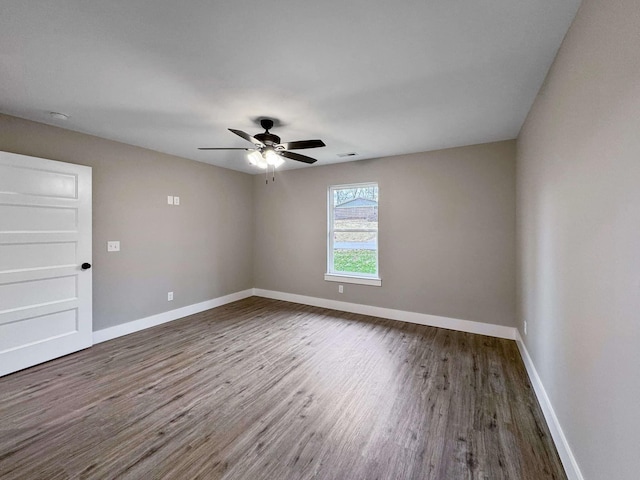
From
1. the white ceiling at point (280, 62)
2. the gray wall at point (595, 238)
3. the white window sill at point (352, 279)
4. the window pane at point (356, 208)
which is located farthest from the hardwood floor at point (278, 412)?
the white ceiling at point (280, 62)

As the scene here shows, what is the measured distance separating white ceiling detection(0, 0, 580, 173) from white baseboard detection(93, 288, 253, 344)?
2.46m

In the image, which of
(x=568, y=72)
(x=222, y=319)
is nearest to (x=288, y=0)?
(x=568, y=72)

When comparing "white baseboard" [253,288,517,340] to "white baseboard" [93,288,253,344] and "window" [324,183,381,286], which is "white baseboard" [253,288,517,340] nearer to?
"window" [324,183,381,286]

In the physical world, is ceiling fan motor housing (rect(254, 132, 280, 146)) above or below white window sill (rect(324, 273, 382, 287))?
above

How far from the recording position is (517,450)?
171 cm

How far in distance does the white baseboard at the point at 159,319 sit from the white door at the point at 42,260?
0.22 meters

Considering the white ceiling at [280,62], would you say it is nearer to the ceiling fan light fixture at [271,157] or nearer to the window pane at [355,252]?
the ceiling fan light fixture at [271,157]

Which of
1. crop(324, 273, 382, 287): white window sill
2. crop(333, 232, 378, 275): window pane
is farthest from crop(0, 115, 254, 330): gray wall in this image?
crop(333, 232, 378, 275): window pane

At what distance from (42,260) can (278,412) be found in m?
2.93

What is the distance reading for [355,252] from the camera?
15.4 feet

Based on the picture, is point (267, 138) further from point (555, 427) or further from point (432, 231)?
point (555, 427)

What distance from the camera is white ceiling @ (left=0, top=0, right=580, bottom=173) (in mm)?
1454

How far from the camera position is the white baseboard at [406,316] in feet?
11.6

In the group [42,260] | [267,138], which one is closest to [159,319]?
[42,260]
